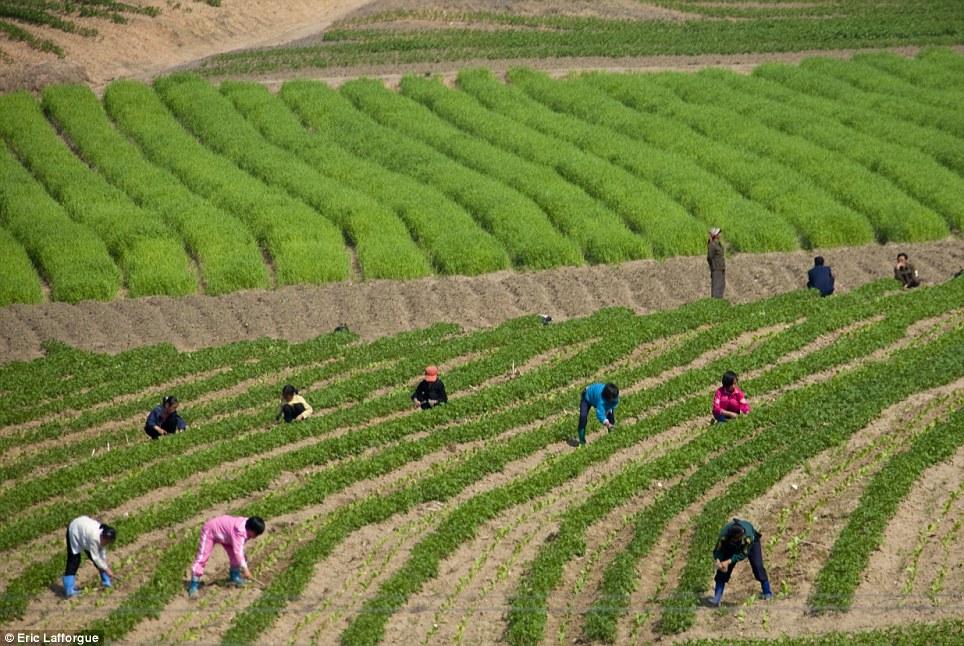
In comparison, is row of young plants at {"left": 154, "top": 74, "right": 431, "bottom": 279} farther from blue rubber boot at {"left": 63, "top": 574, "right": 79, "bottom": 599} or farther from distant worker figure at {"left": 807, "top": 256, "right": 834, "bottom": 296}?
blue rubber boot at {"left": 63, "top": 574, "right": 79, "bottom": 599}

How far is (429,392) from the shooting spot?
27.8 metres

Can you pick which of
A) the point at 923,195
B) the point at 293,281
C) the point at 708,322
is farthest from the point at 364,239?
the point at 923,195

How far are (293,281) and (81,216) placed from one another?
7746 mm

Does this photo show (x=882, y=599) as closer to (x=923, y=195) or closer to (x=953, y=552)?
(x=953, y=552)

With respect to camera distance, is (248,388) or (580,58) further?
(580,58)

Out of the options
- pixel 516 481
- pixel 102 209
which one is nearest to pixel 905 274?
pixel 516 481

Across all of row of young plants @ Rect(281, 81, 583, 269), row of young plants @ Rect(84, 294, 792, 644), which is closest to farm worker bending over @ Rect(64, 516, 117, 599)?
row of young plants @ Rect(84, 294, 792, 644)

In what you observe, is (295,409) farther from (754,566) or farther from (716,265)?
(716,265)

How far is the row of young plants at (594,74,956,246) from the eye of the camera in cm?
4156

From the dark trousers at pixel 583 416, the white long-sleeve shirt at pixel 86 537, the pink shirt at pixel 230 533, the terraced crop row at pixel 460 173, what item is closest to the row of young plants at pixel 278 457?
the white long-sleeve shirt at pixel 86 537

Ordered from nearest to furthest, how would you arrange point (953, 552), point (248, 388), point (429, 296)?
point (953, 552), point (248, 388), point (429, 296)

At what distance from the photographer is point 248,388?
30.7 meters

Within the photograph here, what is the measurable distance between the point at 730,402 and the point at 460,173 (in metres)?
20.7

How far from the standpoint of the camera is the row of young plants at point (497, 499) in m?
20.8
